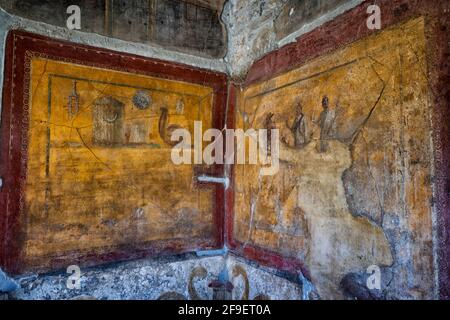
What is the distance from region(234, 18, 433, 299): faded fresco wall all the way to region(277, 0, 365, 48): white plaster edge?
263mm

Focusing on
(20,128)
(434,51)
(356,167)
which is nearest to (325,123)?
(356,167)

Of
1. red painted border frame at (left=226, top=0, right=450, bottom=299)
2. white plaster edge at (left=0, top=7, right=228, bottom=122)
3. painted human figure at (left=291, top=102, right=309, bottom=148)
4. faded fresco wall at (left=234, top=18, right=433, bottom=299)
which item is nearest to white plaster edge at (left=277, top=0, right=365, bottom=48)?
red painted border frame at (left=226, top=0, right=450, bottom=299)

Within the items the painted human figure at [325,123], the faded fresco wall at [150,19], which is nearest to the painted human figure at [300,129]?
the painted human figure at [325,123]

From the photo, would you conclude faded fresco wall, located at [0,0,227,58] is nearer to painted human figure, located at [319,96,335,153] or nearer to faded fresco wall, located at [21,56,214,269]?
faded fresco wall, located at [21,56,214,269]

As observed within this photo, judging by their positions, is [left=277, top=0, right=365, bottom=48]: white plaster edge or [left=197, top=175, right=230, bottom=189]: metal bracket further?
[left=197, top=175, right=230, bottom=189]: metal bracket

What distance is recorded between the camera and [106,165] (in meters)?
2.57

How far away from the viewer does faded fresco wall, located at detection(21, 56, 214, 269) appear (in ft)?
7.59

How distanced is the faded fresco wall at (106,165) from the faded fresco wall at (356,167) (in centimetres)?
81

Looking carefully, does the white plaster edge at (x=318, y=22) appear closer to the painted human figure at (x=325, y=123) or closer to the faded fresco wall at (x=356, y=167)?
the faded fresco wall at (x=356, y=167)

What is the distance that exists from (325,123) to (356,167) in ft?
1.28

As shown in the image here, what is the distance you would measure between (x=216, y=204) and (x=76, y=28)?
6.67 feet

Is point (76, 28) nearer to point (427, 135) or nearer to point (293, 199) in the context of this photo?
point (293, 199)

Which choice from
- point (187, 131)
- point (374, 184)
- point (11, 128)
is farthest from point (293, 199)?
point (11, 128)

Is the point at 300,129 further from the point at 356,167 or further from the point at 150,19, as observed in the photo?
the point at 150,19
